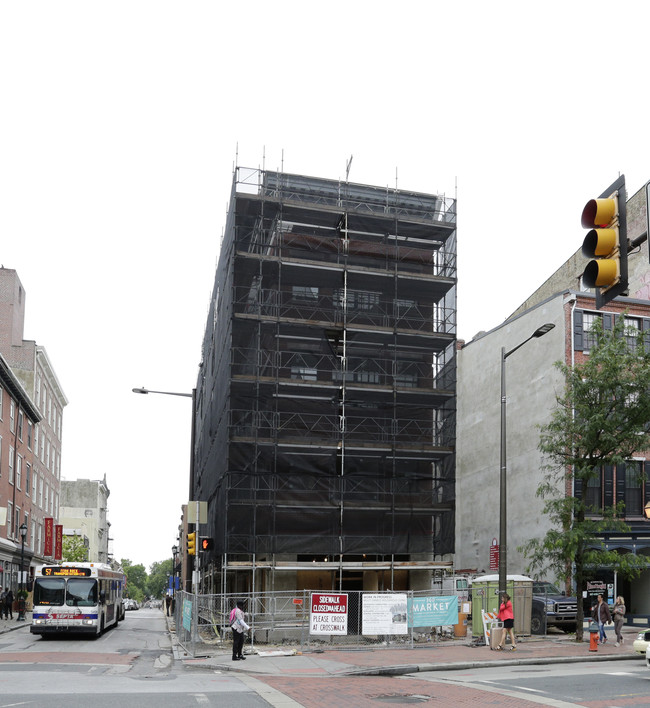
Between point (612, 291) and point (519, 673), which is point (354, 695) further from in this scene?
point (612, 291)

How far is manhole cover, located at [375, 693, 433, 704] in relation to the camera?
15.3m

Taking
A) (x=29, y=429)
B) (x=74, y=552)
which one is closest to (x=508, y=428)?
(x=29, y=429)

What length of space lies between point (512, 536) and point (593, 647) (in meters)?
19.3

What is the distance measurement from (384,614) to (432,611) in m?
1.59

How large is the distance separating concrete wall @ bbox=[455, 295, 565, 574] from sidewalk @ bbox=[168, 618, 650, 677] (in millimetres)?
15211

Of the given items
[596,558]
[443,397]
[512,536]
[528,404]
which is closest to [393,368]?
[443,397]

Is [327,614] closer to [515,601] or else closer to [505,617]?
[505,617]

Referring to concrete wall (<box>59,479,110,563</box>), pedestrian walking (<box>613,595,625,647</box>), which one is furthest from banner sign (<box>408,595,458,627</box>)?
concrete wall (<box>59,479,110,563</box>)

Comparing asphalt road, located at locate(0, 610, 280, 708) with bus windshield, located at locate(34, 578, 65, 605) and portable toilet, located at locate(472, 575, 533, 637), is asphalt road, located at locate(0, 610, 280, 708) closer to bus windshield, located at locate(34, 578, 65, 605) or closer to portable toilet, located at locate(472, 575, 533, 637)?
bus windshield, located at locate(34, 578, 65, 605)

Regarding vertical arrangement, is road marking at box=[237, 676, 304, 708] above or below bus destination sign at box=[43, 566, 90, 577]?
below

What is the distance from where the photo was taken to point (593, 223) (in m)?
7.56

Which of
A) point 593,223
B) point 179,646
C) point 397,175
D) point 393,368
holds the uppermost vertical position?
point 397,175

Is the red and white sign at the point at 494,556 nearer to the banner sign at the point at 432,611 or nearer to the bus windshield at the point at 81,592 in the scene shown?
the banner sign at the point at 432,611

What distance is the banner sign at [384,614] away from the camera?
26.4 meters
